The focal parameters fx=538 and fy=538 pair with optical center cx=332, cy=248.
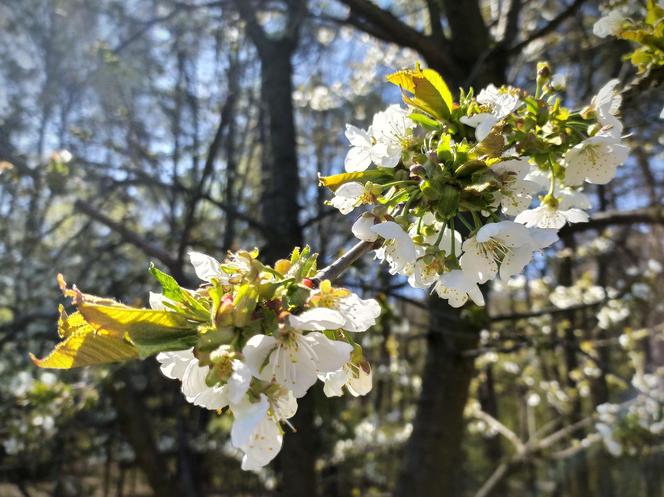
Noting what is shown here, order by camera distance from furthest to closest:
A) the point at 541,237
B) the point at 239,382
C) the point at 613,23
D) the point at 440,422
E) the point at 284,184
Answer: the point at 284,184 → the point at 440,422 → the point at 613,23 → the point at 541,237 → the point at 239,382

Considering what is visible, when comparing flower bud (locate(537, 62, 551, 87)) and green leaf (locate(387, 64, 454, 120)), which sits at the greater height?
flower bud (locate(537, 62, 551, 87))

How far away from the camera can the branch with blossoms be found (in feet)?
2.29

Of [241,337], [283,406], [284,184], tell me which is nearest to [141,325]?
[241,337]

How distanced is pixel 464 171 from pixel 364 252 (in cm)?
20

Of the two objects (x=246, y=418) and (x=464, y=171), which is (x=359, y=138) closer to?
(x=464, y=171)

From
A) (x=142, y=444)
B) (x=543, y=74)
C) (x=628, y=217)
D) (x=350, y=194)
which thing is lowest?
(x=142, y=444)

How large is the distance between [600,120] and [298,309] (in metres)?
0.69

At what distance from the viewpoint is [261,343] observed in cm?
68

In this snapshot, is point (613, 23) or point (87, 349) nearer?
point (87, 349)

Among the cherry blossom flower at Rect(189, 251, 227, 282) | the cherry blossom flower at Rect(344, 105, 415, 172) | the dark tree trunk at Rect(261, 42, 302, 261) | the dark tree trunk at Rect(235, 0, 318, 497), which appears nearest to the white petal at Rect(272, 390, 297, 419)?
the cherry blossom flower at Rect(189, 251, 227, 282)

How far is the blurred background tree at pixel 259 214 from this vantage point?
2.72 m

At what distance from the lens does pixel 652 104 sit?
3.04m

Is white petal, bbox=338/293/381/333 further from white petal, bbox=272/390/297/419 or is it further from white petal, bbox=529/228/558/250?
white petal, bbox=529/228/558/250

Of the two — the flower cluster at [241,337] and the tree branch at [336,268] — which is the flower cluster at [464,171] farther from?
the flower cluster at [241,337]
